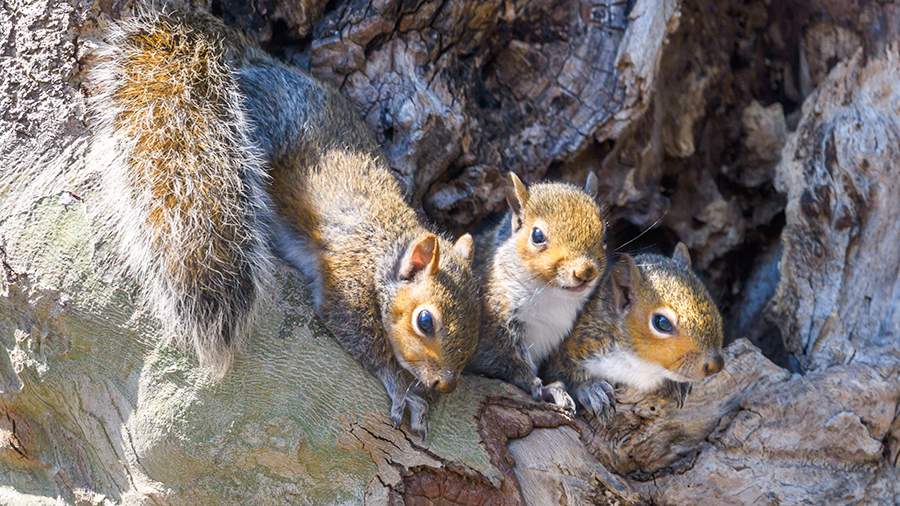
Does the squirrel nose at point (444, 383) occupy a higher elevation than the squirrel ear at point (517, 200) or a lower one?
lower

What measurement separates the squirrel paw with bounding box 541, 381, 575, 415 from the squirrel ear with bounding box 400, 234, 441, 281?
0.49 metres

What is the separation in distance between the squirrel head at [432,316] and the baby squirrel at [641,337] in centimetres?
38

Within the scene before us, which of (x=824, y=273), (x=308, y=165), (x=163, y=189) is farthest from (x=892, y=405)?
(x=163, y=189)

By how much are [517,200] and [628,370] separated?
0.62 meters

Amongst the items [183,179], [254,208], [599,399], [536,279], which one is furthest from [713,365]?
[183,179]

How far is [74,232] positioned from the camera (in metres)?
2.50

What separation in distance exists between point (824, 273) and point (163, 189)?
2187 millimetres

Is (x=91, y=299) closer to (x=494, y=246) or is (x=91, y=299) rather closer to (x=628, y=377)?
(x=494, y=246)

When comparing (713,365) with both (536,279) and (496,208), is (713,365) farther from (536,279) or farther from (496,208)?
(496,208)

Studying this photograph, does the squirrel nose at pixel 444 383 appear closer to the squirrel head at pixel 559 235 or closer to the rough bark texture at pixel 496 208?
the rough bark texture at pixel 496 208

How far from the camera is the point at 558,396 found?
9.16ft

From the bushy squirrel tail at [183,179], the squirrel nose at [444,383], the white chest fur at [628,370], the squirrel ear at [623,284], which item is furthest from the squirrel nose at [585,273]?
the bushy squirrel tail at [183,179]

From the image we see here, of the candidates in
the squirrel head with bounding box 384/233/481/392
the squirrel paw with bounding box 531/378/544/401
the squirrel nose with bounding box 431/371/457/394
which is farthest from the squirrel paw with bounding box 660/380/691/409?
the squirrel nose with bounding box 431/371/457/394

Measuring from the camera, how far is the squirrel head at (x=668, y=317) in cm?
279
